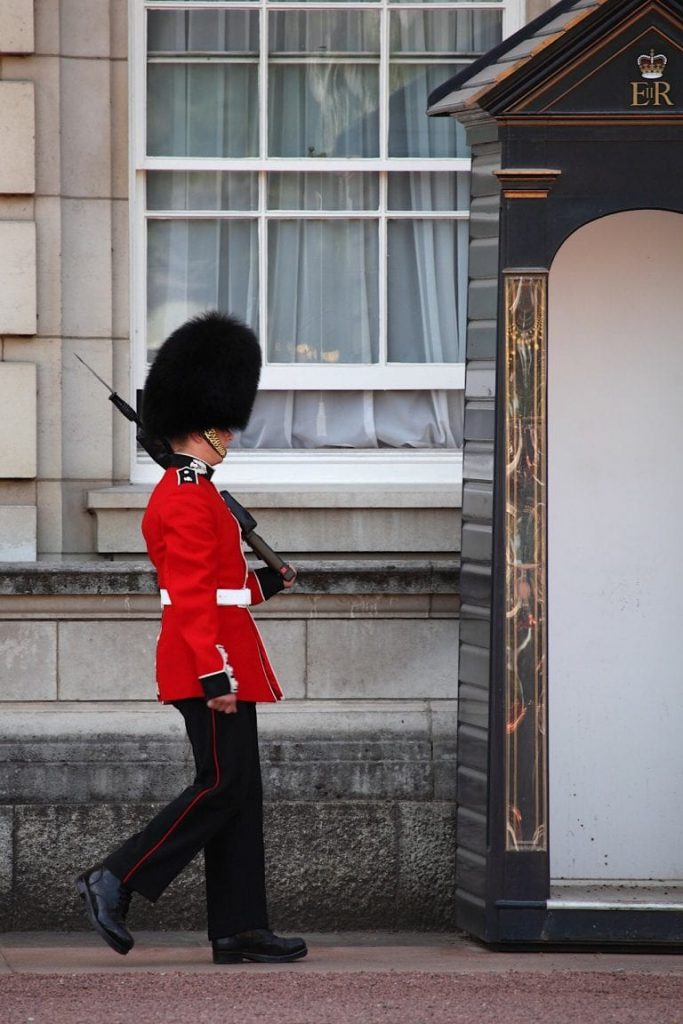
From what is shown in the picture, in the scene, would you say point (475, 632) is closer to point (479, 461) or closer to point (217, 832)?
point (479, 461)

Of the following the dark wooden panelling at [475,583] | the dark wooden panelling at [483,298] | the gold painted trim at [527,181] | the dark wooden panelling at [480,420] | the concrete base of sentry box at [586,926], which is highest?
the gold painted trim at [527,181]

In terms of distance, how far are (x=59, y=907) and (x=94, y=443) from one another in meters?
1.60

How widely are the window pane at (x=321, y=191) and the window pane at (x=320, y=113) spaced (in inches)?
3.2

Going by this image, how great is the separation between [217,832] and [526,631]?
3.37 ft

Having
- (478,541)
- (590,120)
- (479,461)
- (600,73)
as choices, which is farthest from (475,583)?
(600,73)

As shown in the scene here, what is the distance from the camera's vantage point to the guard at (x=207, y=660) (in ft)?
16.8

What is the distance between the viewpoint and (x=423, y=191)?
22.5ft

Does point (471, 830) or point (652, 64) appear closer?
point (652, 64)

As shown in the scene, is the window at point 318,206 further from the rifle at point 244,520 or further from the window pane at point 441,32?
the rifle at point 244,520

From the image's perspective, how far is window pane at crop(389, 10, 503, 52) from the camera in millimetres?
6824

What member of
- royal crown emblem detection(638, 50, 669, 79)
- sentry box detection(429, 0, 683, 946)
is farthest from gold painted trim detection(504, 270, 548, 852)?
royal crown emblem detection(638, 50, 669, 79)

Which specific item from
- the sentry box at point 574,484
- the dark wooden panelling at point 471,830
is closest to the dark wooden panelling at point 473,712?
the sentry box at point 574,484

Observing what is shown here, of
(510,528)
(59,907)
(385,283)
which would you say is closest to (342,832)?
(59,907)

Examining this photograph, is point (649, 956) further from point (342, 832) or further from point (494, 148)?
point (494, 148)
